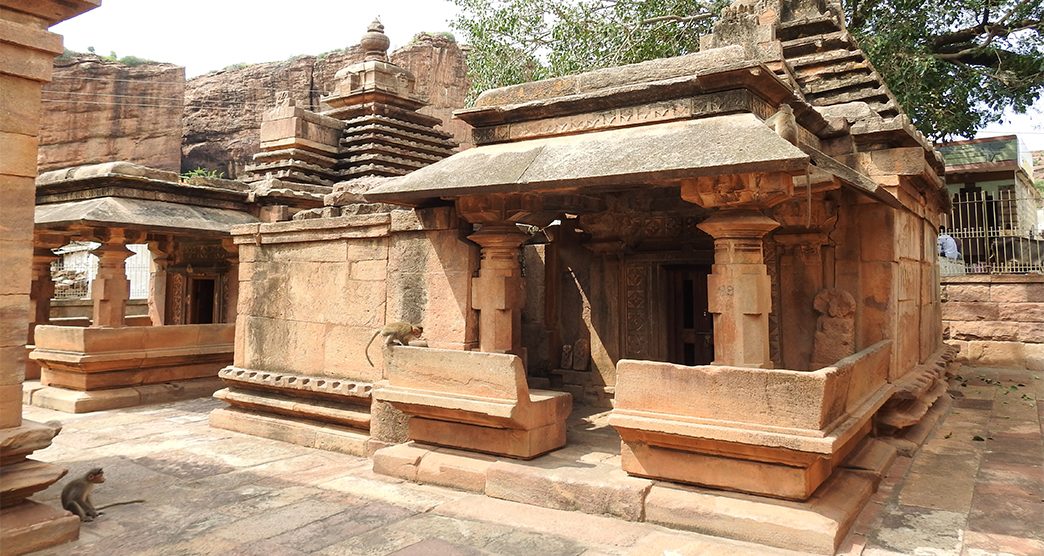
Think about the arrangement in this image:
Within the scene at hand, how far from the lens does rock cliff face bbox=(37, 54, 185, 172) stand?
30562 mm

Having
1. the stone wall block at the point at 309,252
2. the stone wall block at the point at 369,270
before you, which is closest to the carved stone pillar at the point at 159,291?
the stone wall block at the point at 309,252

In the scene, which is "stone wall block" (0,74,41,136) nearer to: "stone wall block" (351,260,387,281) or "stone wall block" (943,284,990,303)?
"stone wall block" (351,260,387,281)

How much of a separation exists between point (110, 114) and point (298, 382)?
3157cm

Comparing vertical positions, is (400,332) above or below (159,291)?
below

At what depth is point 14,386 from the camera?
3938 mm

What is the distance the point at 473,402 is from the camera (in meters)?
4.86

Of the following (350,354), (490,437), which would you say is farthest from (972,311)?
(350,354)

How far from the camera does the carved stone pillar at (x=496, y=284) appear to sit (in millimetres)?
5488

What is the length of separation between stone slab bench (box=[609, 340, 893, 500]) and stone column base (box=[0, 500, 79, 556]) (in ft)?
11.0

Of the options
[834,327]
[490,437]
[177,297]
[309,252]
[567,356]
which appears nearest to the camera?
[490,437]

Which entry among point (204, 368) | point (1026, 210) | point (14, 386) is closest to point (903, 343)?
point (14, 386)

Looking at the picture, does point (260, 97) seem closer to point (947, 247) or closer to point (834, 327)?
point (947, 247)

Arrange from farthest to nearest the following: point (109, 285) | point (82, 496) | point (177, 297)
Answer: point (177, 297), point (109, 285), point (82, 496)

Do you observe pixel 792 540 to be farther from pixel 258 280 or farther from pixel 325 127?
pixel 325 127
